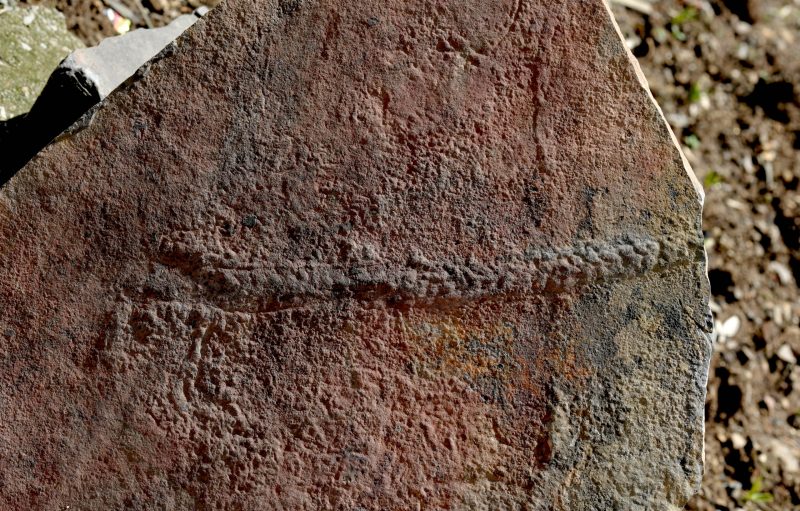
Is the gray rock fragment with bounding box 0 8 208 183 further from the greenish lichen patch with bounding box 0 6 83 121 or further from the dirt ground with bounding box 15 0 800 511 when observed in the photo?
the dirt ground with bounding box 15 0 800 511

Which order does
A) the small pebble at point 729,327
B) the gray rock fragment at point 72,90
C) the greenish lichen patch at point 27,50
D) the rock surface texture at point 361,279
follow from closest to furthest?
the rock surface texture at point 361,279 → the gray rock fragment at point 72,90 → the greenish lichen patch at point 27,50 → the small pebble at point 729,327

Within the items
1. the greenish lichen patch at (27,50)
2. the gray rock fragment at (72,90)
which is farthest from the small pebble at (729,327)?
the greenish lichen patch at (27,50)

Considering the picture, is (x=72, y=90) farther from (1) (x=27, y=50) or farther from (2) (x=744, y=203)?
(2) (x=744, y=203)

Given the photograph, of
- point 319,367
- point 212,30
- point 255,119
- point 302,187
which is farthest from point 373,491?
point 212,30

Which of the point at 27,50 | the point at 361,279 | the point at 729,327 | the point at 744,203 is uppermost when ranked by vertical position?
the point at 27,50

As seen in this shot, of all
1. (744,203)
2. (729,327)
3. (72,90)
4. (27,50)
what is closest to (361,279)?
(72,90)

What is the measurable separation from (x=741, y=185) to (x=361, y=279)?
67.9 inches

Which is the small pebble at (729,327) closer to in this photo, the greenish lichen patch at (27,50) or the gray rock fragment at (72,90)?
the gray rock fragment at (72,90)

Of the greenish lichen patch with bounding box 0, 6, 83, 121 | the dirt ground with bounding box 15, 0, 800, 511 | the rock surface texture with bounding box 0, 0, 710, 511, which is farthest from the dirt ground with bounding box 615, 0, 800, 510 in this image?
the greenish lichen patch with bounding box 0, 6, 83, 121

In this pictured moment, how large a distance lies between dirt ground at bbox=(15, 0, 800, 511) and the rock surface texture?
105 centimetres

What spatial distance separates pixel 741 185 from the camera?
8.47 ft

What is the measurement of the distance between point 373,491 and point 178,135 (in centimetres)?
55

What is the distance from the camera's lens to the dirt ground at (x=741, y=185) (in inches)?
88.7

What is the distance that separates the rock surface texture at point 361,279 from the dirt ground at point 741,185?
3.43ft
